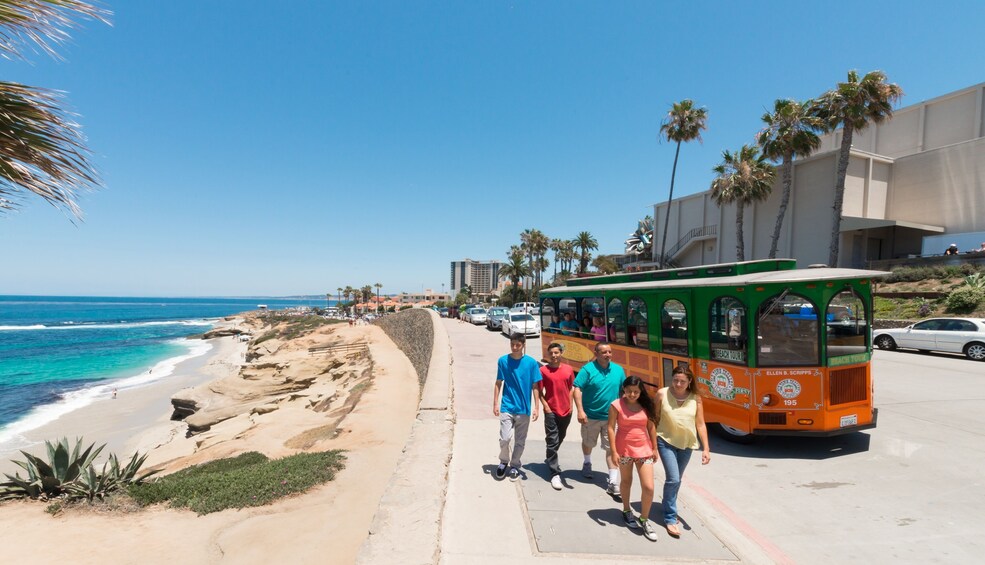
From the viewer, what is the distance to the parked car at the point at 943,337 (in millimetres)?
14109

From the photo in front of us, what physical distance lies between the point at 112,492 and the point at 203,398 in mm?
19720

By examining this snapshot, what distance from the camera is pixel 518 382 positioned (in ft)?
16.5

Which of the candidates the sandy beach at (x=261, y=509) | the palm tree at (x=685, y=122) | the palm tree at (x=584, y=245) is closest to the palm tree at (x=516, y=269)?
the palm tree at (x=584, y=245)

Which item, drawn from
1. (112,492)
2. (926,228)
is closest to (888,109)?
(926,228)

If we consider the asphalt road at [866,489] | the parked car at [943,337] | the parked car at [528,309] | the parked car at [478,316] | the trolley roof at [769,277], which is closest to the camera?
the asphalt road at [866,489]

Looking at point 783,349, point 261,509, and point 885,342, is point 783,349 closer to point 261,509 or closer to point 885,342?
point 261,509

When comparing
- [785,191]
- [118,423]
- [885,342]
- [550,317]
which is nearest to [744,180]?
[785,191]

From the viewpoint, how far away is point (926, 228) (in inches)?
1120

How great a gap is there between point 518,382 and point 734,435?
431 cm

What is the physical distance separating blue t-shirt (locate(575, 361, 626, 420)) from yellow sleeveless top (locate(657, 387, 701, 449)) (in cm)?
83

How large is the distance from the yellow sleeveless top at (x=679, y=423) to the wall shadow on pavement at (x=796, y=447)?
3.40 metres

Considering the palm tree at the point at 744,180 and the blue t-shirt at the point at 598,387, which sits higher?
the palm tree at the point at 744,180

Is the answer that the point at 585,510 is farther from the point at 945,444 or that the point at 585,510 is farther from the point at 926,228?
the point at 926,228

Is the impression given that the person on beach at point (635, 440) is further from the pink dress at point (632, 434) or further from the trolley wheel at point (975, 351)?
the trolley wheel at point (975, 351)
